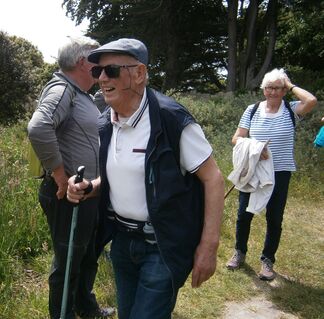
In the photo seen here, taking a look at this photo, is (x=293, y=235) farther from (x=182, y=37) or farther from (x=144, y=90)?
(x=182, y=37)

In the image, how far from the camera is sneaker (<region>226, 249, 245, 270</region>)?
429 cm

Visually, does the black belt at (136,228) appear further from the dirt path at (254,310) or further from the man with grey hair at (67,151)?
the dirt path at (254,310)

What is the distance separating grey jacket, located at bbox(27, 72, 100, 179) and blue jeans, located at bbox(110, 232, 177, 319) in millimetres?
670

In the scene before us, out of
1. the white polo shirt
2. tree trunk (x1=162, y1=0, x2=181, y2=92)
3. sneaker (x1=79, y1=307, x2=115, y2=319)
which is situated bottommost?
sneaker (x1=79, y1=307, x2=115, y2=319)

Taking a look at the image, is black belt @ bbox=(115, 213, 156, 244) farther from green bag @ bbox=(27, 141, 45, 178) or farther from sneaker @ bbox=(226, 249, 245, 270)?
sneaker @ bbox=(226, 249, 245, 270)

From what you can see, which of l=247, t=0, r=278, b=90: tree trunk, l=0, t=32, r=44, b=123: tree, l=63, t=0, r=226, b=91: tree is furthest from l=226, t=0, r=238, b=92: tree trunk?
l=0, t=32, r=44, b=123: tree

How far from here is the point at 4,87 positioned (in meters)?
15.7

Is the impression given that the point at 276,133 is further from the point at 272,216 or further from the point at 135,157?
the point at 135,157

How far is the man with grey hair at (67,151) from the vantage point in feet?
8.69

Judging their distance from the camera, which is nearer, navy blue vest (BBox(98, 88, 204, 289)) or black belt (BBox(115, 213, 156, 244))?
navy blue vest (BBox(98, 88, 204, 289))

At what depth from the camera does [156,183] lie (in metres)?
1.98

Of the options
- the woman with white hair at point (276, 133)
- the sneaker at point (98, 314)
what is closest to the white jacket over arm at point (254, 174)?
the woman with white hair at point (276, 133)

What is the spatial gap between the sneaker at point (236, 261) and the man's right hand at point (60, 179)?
7.32 feet

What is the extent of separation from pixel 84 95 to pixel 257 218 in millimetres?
3724
